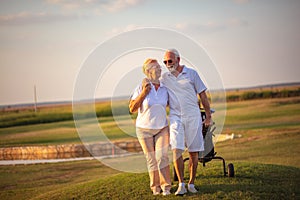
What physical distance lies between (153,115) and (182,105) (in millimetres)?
444

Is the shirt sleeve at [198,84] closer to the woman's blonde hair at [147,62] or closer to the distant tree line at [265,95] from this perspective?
the woman's blonde hair at [147,62]

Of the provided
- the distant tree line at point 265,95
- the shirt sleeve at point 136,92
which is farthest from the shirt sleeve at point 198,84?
the distant tree line at point 265,95

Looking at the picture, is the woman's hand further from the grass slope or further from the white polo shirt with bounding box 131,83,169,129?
the grass slope

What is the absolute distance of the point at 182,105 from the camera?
7.41 meters

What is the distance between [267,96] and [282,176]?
49.5 meters

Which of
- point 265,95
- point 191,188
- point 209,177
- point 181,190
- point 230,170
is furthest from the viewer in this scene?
point 265,95

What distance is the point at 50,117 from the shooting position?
47.5m

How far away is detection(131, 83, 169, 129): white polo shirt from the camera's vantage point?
291 inches

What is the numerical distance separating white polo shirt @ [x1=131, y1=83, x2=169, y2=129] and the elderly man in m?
0.12

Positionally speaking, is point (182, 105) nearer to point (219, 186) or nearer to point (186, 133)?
point (186, 133)

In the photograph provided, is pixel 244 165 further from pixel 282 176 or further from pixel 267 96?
pixel 267 96

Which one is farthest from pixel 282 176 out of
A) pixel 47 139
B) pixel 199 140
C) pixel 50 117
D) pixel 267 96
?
pixel 267 96

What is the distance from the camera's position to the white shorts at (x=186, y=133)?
7.41 meters

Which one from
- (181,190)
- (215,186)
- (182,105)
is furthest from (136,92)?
(215,186)
